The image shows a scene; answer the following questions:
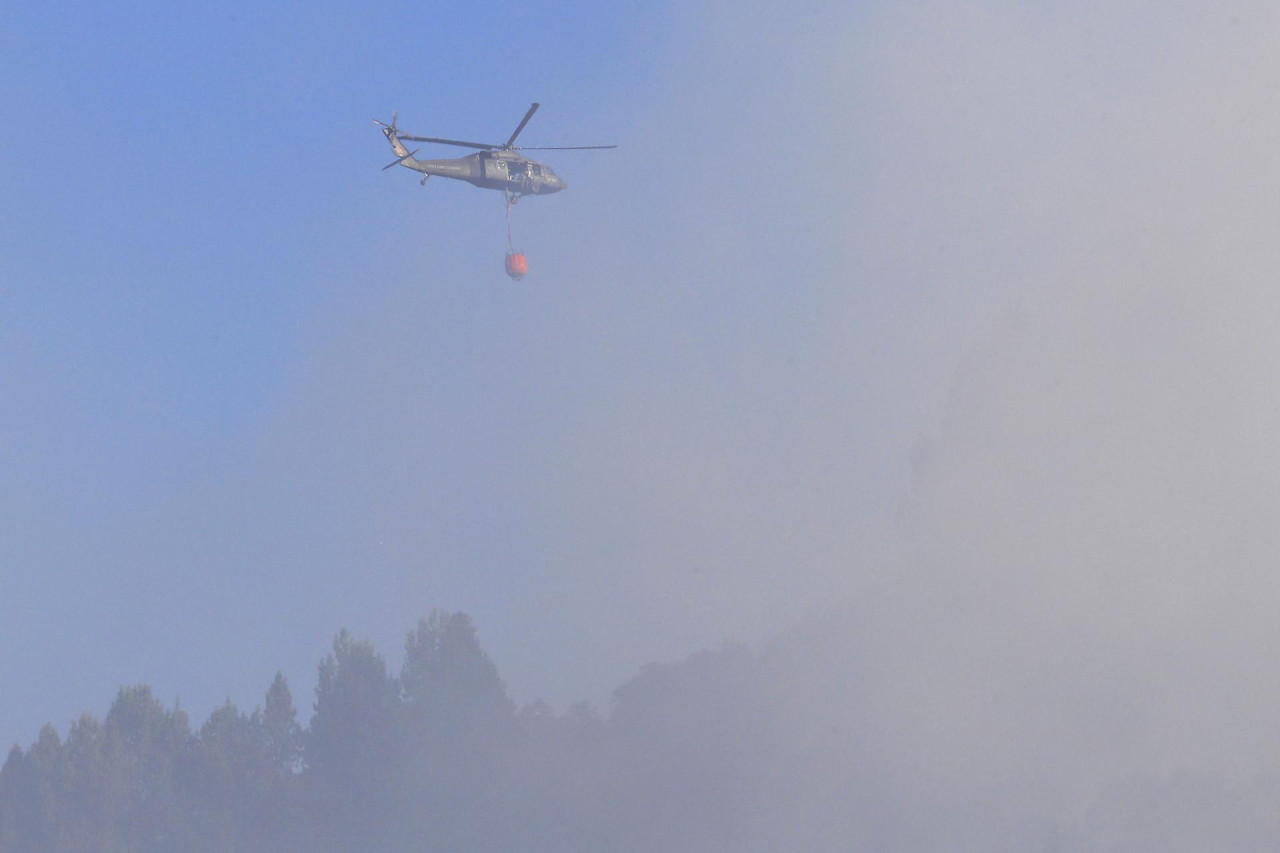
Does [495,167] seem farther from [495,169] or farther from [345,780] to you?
[345,780]

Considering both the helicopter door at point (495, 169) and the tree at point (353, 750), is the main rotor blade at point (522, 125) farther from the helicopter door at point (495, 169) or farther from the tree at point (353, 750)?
the tree at point (353, 750)

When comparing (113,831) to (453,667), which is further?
(453,667)

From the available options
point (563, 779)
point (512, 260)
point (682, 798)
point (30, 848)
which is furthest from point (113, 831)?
point (512, 260)

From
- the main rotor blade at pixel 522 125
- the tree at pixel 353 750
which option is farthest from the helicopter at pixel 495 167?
the tree at pixel 353 750

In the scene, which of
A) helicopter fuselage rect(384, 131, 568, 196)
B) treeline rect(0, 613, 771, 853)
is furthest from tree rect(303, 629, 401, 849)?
helicopter fuselage rect(384, 131, 568, 196)

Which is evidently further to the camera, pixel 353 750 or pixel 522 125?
pixel 353 750

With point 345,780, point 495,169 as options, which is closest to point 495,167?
point 495,169

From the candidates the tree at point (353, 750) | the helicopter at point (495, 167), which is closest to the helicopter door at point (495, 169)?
the helicopter at point (495, 167)

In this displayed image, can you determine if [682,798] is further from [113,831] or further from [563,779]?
[113,831]

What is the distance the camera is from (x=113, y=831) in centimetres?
7600

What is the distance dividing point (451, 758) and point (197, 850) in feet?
50.7

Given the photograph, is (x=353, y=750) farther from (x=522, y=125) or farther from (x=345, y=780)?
(x=522, y=125)

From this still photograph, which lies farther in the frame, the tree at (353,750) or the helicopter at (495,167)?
the tree at (353,750)

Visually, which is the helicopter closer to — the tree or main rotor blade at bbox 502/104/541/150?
main rotor blade at bbox 502/104/541/150
